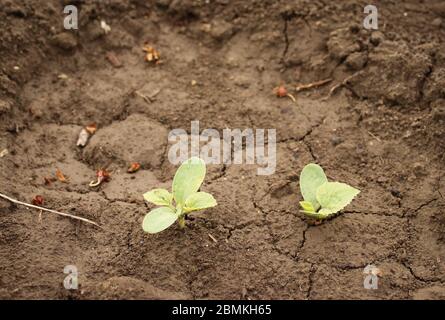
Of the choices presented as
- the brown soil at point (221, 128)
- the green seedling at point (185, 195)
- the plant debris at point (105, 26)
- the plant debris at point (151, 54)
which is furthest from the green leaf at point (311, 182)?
the plant debris at point (105, 26)

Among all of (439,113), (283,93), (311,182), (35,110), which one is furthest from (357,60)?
(35,110)

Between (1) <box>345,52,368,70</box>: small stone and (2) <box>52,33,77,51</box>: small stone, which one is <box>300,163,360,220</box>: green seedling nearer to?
(1) <box>345,52,368,70</box>: small stone

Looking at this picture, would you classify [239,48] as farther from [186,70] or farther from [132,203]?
[132,203]

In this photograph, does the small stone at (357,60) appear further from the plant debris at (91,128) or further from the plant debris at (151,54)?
the plant debris at (91,128)

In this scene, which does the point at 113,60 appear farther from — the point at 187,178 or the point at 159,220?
the point at 159,220

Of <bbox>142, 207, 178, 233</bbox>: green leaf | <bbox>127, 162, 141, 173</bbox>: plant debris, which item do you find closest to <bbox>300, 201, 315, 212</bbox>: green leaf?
<bbox>142, 207, 178, 233</bbox>: green leaf

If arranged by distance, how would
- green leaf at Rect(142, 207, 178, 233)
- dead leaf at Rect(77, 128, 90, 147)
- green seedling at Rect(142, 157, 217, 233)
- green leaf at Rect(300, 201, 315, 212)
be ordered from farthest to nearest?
1. dead leaf at Rect(77, 128, 90, 147)
2. green leaf at Rect(300, 201, 315, 212)
3. green seedling at Rect(142, 157, 217, 233)
4. green leaf at Rect(142, 207, 178, 233)
